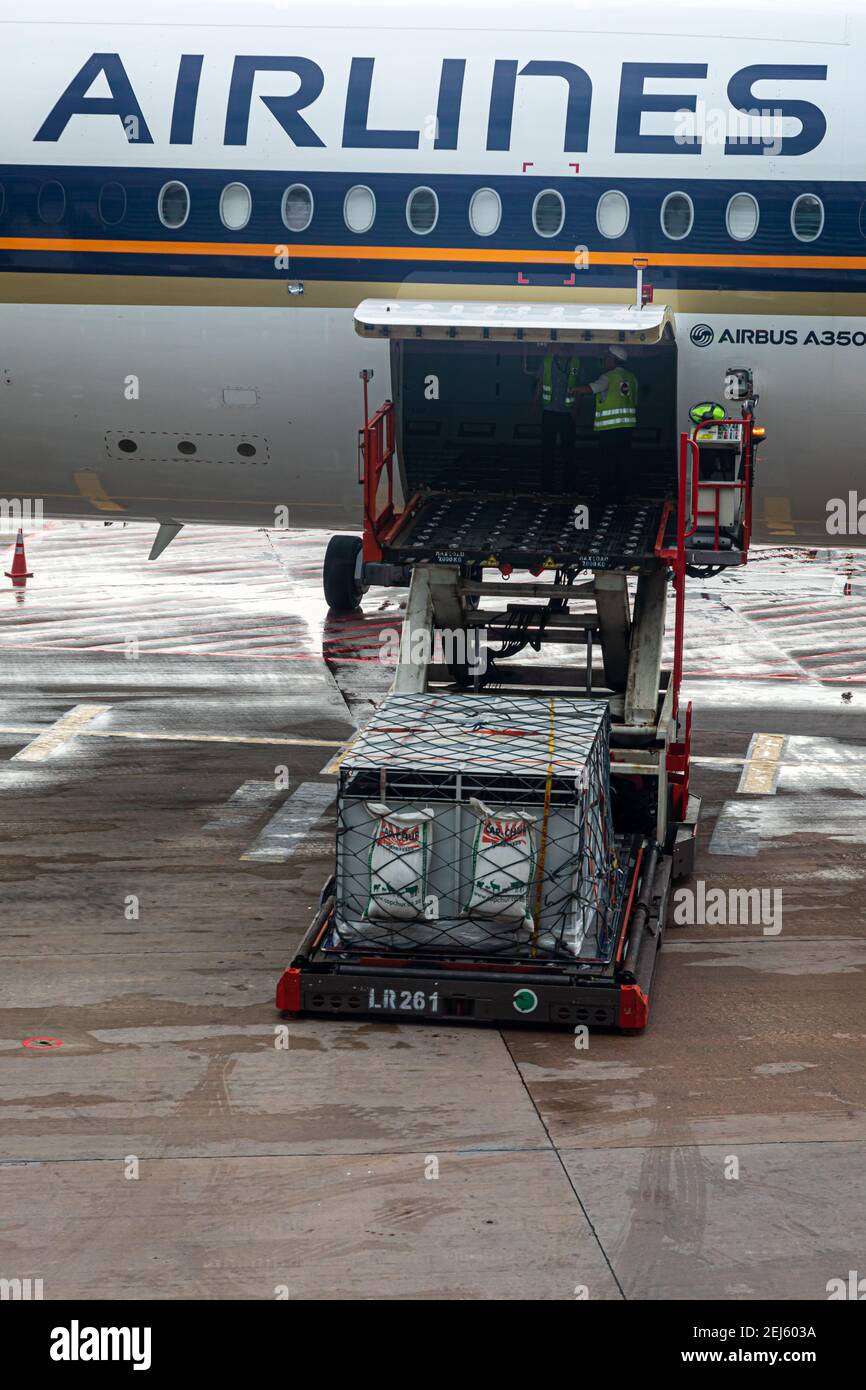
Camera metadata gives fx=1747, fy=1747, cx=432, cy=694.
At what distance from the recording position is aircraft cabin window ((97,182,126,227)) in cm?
1750

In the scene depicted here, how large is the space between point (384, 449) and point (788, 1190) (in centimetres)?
931

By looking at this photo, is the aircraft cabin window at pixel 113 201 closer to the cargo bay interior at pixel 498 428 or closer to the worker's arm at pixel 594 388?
the cargo bay interior at pixel 498 428

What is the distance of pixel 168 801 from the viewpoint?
19.8 metres

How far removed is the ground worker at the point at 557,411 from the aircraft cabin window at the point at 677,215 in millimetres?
1506

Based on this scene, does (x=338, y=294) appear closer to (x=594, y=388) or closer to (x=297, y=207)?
(x=297, y=207)

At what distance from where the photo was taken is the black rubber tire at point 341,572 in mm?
29141

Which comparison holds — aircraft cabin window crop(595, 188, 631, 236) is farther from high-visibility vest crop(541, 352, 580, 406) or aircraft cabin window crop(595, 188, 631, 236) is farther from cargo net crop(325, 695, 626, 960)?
cargo net crop(325, 695, 626, 960)

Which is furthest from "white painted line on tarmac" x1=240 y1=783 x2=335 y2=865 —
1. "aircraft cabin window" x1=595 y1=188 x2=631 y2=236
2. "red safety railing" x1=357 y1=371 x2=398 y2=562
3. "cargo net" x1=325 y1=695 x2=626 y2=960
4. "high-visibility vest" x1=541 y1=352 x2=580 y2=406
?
"aircraft cabin window" x1=595 y1=188 x2=631 y2=236

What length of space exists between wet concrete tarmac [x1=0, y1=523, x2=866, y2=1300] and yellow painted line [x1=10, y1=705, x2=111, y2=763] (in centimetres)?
8

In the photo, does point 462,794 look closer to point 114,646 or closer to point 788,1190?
point 788,1190

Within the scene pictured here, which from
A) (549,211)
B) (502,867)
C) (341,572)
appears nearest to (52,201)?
(549,211)

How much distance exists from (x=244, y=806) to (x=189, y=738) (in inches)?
128

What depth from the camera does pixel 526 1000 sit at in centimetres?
1329
